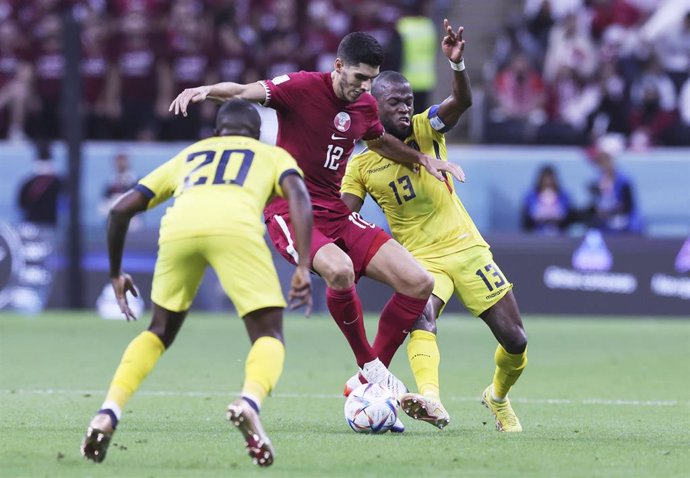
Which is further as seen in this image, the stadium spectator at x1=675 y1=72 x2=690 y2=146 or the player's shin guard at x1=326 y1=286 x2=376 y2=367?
the stadium spectator at x1=675 y1=72 x2=690 y2=146

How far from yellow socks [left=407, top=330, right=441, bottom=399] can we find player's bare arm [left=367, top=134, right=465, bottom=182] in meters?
1.01

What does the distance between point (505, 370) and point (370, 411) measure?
1.11 meters

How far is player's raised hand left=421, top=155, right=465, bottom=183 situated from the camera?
8.43 m

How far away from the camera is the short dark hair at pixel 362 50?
8.03 metres

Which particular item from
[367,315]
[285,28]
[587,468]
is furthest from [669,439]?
[285,28]

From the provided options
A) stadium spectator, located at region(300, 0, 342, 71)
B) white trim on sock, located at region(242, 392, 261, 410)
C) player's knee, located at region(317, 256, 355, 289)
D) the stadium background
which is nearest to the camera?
white trim on sock, located at region(242, 392, 261, 410)

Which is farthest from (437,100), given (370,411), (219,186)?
(219,186)

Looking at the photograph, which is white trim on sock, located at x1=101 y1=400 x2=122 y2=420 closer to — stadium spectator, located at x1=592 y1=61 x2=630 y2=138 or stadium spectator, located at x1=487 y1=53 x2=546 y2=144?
stadium spectator, located at x1=487 y1=53 x2=546 y2=144

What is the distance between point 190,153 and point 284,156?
468mm

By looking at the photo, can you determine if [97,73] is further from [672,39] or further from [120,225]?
[120,225]

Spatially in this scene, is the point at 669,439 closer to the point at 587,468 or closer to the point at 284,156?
the point at 587,468

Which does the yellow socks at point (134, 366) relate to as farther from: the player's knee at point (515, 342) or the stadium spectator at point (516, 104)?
the stadium spectator at point (516, 104)

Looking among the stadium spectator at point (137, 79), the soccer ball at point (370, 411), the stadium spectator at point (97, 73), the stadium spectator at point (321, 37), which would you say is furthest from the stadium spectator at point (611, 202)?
the soccer ball at point (370, 411)

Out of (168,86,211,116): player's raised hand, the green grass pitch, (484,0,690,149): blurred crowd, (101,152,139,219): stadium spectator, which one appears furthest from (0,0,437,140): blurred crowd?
(168,86,211,116): player's raised hand
